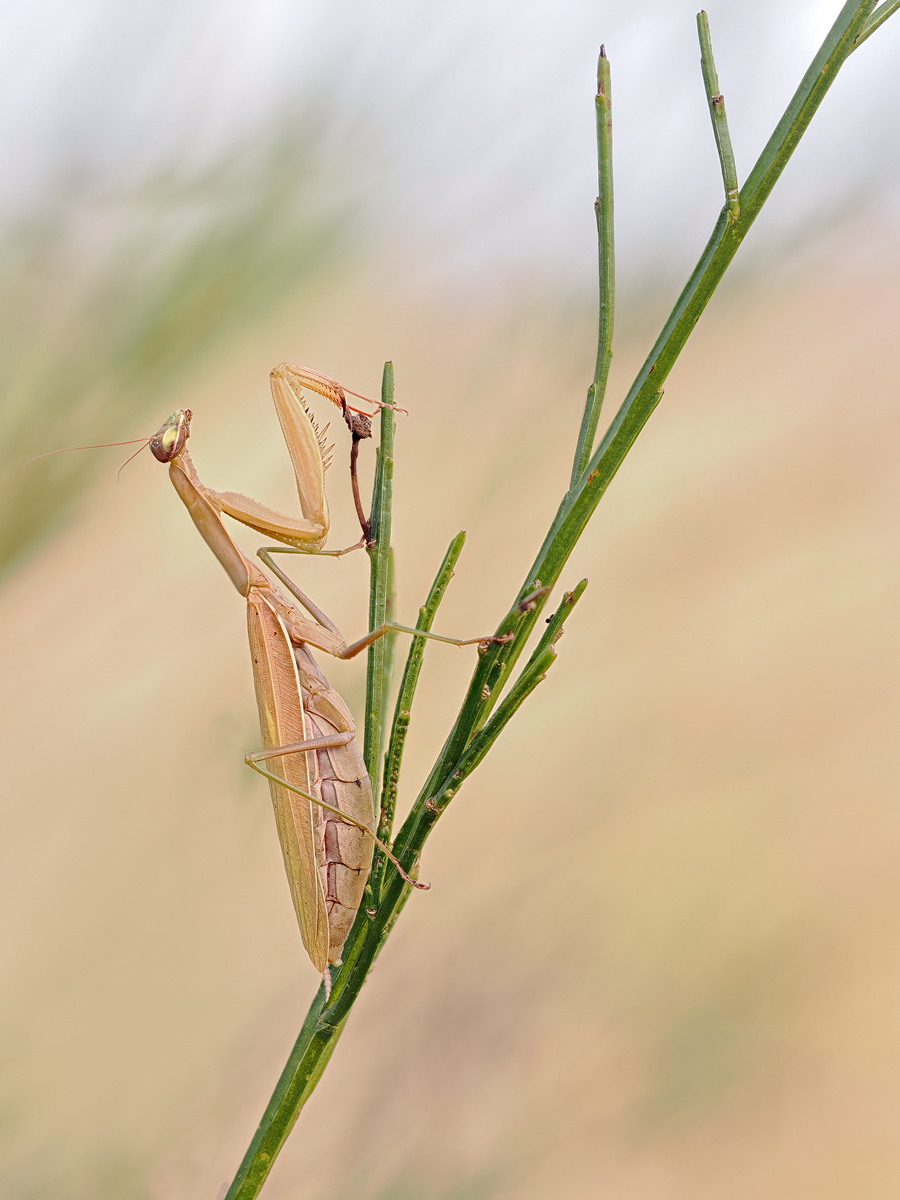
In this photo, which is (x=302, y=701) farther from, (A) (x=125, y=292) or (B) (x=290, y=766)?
(A) (x=125, y=292)

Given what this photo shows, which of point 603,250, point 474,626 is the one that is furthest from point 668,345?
point 474,626

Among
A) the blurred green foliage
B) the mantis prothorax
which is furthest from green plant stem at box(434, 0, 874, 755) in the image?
the blurred green foliage

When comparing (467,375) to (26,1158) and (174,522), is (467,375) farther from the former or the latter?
(26,1158)

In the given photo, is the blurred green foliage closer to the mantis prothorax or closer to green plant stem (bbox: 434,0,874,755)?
the mantis prothorax

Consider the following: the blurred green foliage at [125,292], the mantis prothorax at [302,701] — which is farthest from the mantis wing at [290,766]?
the blurred green foliage at [125,292]

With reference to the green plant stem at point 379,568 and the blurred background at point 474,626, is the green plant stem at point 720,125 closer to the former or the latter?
the green plant stem at point 379,568

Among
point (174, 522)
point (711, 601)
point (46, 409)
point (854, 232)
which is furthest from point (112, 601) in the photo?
point (854, 232)
